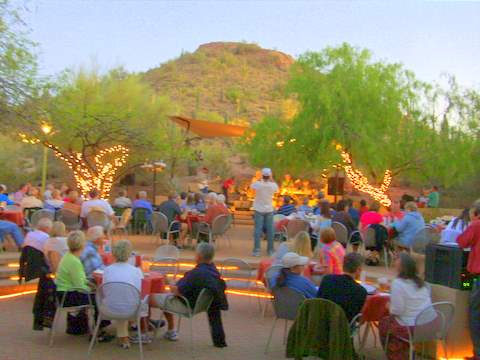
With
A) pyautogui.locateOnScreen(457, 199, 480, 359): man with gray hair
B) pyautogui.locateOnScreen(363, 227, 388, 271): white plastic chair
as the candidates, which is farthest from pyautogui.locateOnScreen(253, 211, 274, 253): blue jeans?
pyautogui.locateOnScreen(457, 199, 480, 359): man with gray hair

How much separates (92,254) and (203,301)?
150 cm

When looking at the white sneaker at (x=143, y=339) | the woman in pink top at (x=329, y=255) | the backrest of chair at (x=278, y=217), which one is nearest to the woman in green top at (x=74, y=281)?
the white sneaker at (x=143, y=339)

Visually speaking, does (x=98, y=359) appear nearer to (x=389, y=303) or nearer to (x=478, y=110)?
(x=389, y=303)

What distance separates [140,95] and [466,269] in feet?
69.0

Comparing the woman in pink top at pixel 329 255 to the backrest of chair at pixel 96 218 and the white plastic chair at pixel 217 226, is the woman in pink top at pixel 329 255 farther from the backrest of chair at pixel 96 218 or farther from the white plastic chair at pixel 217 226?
the backrest of chair at pixel 96 218

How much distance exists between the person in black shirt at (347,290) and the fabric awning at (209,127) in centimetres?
1646

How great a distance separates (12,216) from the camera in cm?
1159

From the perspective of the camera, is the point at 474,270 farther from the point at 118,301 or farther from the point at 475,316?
the point at 118,301

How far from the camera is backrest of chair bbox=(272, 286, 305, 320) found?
5.83 meters

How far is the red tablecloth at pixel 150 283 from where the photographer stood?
629 centimetres

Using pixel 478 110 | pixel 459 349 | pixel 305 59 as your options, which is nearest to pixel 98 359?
pixel 459 349

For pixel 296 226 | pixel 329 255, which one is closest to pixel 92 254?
pixel 329 255

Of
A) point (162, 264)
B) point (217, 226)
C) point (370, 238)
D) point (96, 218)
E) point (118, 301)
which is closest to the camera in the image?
point (118, 301)

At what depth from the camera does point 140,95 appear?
84.2 feet
